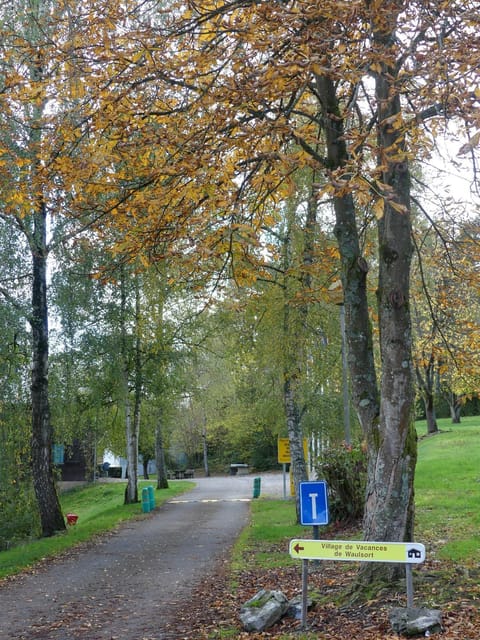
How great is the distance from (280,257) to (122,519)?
1065cm

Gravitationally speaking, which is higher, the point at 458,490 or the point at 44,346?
the point at 44,346

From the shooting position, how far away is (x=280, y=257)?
17.4 m

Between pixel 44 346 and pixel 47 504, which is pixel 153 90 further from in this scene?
pixel 47 504

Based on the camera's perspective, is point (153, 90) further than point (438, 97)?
Yes

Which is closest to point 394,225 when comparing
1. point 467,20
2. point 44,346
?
point 467,20

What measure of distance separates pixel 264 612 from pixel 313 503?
4.15 ft

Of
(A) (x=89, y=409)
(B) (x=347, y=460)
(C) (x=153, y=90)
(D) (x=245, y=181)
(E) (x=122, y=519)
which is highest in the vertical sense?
(C) (x=153, y=90)

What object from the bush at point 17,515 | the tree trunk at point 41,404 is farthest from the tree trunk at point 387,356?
the bush at point 17,515

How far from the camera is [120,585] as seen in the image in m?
11.4

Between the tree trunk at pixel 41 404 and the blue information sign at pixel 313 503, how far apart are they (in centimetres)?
1139

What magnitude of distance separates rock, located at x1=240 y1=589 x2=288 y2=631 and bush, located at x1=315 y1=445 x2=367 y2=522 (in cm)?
765

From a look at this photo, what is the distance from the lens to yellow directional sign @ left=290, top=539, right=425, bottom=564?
6.58 m

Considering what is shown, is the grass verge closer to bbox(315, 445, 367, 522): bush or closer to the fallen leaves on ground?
the fallen leaves on ground

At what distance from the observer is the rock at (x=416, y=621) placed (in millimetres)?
6355
